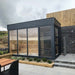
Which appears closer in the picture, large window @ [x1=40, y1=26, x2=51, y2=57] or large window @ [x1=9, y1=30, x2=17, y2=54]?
large window @ [x1=40, y1=26, x2=51, y2=57]

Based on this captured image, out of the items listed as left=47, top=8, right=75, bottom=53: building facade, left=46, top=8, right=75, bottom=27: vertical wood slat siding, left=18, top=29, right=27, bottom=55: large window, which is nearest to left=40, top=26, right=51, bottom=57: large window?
left=18, top=29, right=27, bottom=55: large window

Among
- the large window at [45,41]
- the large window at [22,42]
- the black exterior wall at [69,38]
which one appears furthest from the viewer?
the black exterior wall at [69,38]

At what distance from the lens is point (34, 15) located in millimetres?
12078

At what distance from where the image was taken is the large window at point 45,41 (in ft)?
18.6

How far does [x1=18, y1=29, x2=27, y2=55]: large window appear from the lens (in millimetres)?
6500

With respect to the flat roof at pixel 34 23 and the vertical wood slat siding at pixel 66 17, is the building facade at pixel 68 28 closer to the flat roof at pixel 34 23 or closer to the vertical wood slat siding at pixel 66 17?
the vertical wood slat siding at pixel 66 17

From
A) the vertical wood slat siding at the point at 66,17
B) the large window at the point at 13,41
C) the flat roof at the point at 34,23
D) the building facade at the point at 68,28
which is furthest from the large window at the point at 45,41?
the vertical wood slat siding at the point at 66,17

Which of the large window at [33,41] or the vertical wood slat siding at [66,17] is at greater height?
the vertical wood slat siding at [66,17]

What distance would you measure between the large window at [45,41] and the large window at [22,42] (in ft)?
4.86

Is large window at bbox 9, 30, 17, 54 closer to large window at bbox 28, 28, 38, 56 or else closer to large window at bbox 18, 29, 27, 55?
large window at bbox 18, 29, 27, 55

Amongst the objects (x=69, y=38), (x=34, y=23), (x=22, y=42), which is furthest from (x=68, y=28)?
(x=22, y=42)

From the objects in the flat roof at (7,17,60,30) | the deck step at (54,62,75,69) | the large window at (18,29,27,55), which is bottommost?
the deck step at (54,62,75,69)

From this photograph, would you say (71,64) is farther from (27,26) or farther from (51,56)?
(27,26)

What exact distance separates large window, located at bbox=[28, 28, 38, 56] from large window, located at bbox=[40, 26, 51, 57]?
1.37ft
